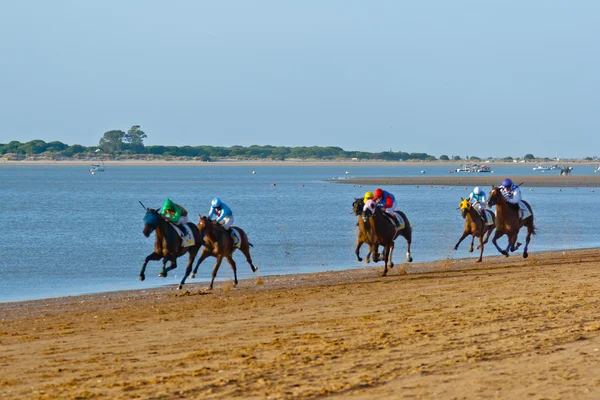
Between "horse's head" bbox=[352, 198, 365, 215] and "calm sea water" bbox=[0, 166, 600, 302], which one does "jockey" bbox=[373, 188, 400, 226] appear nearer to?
"horse's head" bbox=[352, 198, 365, 215]

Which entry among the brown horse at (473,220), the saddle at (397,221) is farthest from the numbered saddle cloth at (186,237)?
the brown horse at (473,220)

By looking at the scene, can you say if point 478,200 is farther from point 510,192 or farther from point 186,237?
point 186,237

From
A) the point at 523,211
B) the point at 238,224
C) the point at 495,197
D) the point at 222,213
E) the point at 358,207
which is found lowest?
the point at 238,224

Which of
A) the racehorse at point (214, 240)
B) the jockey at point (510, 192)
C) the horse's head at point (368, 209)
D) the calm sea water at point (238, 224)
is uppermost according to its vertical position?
the jockey at point (510, 192)

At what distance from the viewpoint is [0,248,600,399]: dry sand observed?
9210 mm

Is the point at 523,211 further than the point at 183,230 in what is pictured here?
Yes

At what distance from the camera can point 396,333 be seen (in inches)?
480

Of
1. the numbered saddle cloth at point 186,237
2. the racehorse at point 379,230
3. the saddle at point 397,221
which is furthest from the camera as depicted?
the saddle at point 397,221

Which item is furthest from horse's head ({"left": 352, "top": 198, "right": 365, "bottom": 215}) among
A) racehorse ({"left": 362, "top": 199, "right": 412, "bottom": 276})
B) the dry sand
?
the dry sand

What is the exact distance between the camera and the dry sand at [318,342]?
30.2 ft

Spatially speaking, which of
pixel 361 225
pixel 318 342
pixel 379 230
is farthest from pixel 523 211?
Answer: pixel 318 342

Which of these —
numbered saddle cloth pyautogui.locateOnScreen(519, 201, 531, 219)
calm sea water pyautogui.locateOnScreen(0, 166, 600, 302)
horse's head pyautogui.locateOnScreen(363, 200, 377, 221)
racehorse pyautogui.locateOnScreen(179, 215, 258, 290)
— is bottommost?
calm sea water pyautogui.locateOnScreen(0, 166, 600, 302)

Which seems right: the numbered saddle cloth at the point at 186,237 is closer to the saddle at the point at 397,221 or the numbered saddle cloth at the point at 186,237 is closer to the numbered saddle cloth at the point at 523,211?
the saddle at the point at 397,221

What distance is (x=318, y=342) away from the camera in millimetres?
11680
